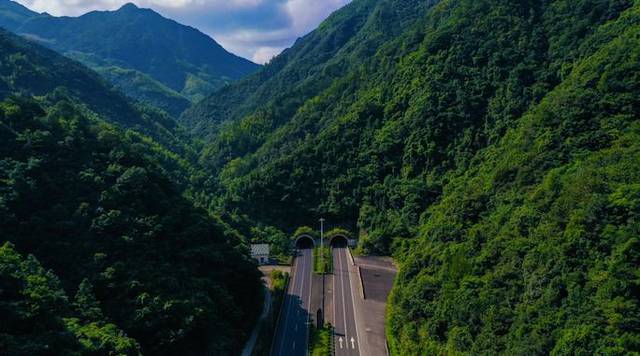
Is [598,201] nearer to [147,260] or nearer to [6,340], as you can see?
[147,260]

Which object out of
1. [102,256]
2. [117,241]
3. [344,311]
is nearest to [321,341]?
[344,311]

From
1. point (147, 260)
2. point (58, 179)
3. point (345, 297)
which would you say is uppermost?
point (58, 179)

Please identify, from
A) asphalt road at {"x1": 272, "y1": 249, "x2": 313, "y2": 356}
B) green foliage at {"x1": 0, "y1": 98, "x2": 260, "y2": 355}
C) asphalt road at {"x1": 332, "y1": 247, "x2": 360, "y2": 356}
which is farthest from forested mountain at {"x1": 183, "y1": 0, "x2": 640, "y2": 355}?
green foliage at {"x1": 0, "y1": 98, "x2": 260, "y2": 355}

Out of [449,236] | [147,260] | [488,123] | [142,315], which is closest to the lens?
[142,315]

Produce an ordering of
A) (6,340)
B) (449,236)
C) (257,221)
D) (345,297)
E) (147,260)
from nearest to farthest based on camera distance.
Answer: (6,340), (147,260), (449,236), (345,297), (257,221)

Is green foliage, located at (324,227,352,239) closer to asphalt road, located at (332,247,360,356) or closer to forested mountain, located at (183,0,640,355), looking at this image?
forested mountain, located at (183,0,640,355)

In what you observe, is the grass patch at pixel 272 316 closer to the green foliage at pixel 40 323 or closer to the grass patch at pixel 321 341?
the grass patch at pixel 321 341

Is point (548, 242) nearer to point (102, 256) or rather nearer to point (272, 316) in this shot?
point (272, 316)

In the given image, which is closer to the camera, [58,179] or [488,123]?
[58,179]

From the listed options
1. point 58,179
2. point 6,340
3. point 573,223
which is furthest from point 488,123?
point 6,340
